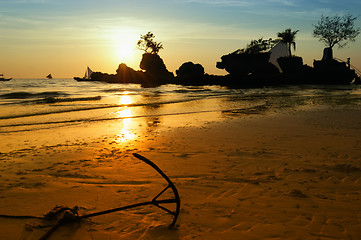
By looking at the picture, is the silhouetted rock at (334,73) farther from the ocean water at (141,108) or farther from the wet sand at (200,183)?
the wet sand at (200,183)

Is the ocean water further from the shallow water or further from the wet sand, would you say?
the wet sand

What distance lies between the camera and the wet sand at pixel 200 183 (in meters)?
3.15

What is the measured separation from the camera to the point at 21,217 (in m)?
3.42

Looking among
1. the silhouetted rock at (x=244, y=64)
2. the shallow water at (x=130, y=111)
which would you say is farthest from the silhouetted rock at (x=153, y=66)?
the shallow water at (x=130, y=111)

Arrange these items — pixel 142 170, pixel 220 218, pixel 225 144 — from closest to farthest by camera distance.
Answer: pixel 220 218
pixel 142 170
pixel 225 144

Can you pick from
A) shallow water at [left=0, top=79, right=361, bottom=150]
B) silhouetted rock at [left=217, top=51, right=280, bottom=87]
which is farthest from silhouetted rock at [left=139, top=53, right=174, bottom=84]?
shallow water at [left=0, top=79, right=361, bottom=150]

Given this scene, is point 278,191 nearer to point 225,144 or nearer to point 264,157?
point 264,157

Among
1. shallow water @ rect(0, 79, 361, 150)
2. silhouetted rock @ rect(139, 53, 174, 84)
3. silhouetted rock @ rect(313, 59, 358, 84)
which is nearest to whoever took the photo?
shallow water @ rect(0, 79, 361, 150)

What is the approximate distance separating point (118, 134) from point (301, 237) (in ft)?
22.5

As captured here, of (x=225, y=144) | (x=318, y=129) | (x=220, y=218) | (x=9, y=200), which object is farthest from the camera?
(x=318, y=129)

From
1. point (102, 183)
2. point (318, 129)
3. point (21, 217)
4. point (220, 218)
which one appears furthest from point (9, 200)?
point (318, 129)

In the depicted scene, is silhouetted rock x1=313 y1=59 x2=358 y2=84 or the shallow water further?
silhouetted rock x1=313 y1=59 x2=358 y2=84

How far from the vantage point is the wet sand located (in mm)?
3152

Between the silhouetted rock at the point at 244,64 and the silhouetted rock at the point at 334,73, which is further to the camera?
the silhouetted rock at the point at 244,64
